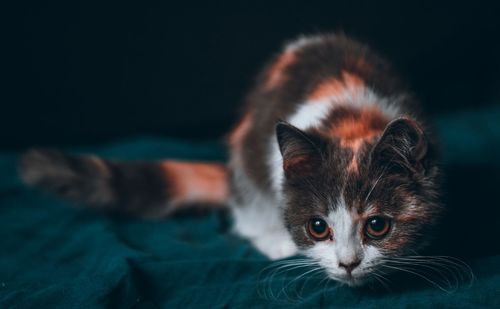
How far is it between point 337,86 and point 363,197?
461mm

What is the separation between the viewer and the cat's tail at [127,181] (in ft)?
5.46

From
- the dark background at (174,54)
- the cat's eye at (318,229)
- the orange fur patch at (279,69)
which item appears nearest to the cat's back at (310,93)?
the orange fur patch at (279,69)

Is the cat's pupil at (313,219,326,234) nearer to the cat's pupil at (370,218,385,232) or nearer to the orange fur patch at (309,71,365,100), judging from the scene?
the cat's pupil at (370,218,385,232)

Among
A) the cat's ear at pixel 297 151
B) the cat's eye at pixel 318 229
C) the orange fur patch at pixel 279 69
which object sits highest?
the orange fur patch at pixel 279 69

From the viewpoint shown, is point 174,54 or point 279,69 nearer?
point 279,69

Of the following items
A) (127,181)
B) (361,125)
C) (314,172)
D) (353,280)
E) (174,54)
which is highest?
(174,54)

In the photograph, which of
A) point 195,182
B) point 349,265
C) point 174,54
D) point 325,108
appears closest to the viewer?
point 349,265

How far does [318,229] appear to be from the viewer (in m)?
1.27

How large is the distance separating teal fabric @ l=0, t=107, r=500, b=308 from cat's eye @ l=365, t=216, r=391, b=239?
0.52 ft

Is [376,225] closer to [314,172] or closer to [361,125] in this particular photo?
[314,172]

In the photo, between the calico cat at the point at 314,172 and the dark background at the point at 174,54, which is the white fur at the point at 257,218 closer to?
the calico cat at the point at 314,172

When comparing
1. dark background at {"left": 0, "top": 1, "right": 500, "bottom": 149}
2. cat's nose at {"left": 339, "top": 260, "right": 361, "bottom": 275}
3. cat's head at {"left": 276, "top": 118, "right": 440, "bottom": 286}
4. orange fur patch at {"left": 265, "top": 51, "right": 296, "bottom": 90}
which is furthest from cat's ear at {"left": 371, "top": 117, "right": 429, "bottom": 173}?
dark background at {"left": 0, "top": 1, "right": 500, "bottom": 149}

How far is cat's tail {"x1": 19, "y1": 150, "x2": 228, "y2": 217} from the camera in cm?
166

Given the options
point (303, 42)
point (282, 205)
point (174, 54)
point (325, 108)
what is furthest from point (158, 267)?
point (174, 54)
